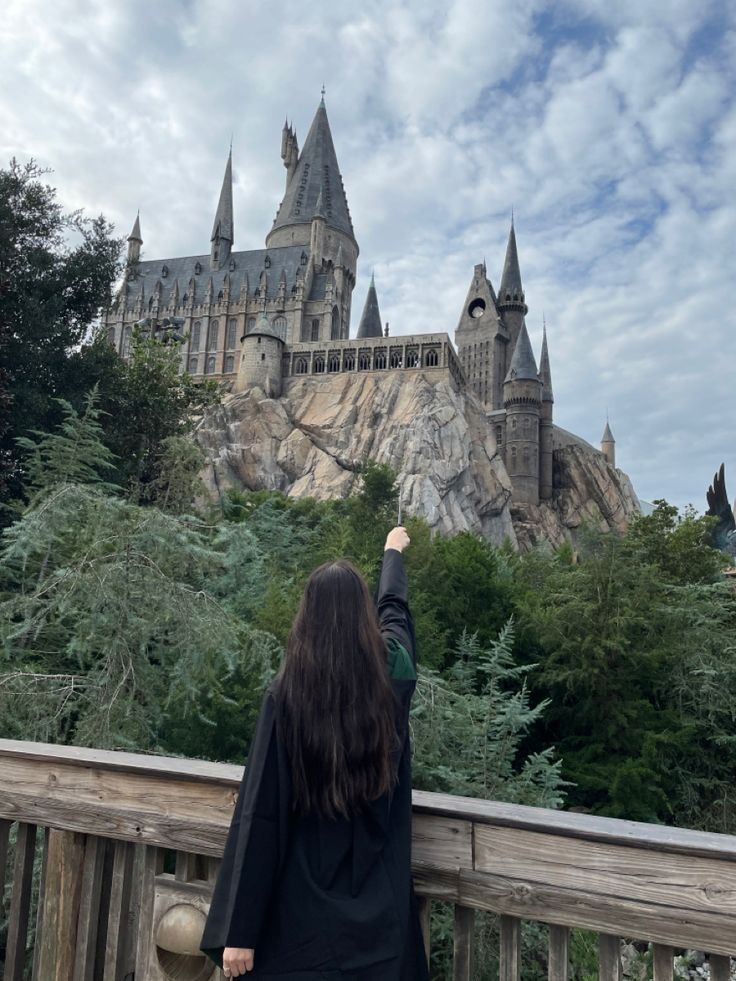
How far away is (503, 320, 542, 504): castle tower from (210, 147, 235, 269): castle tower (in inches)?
1316

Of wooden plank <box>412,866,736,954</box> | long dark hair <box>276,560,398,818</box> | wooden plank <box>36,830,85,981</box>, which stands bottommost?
wooden plank <box>36,830,85,981</box>

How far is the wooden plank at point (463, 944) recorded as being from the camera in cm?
198

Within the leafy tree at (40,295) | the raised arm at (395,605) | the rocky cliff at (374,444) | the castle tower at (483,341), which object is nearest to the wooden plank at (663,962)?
the raised arm at (395,605)

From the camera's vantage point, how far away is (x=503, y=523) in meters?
57.2

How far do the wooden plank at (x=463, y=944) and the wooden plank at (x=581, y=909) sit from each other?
59mm

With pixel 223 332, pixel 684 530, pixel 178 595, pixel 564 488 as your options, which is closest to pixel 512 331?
pixel 564 488

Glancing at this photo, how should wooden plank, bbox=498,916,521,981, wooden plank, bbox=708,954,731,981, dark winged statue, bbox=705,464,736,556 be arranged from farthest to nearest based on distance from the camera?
dark winged statue, bbox=705,464,736,556
wooden plank, bbox=498,916,521,981
wooden plank, bbox=708,954,731,981

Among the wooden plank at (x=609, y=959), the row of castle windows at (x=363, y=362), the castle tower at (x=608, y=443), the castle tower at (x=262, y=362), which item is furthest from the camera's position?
the castle tower at (x=608, y=443)

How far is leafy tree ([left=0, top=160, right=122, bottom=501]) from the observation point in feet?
49.7

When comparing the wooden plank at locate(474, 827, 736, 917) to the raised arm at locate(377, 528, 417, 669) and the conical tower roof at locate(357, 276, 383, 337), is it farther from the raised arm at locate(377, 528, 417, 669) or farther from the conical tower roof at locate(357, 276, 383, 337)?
the conical tower roof at locate(357, 276, 383, 337)

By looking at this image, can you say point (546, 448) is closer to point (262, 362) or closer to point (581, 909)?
point (262, 362)

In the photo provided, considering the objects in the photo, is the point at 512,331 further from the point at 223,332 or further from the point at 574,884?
the point at 574,884

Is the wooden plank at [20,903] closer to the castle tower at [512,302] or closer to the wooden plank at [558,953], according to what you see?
the wooden plank at [558,953]

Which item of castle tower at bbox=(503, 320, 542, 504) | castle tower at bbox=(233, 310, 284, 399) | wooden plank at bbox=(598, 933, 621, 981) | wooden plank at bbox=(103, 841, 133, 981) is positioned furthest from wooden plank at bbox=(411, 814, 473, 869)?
castle tower at bbox=(503, 320, 542, 504)
